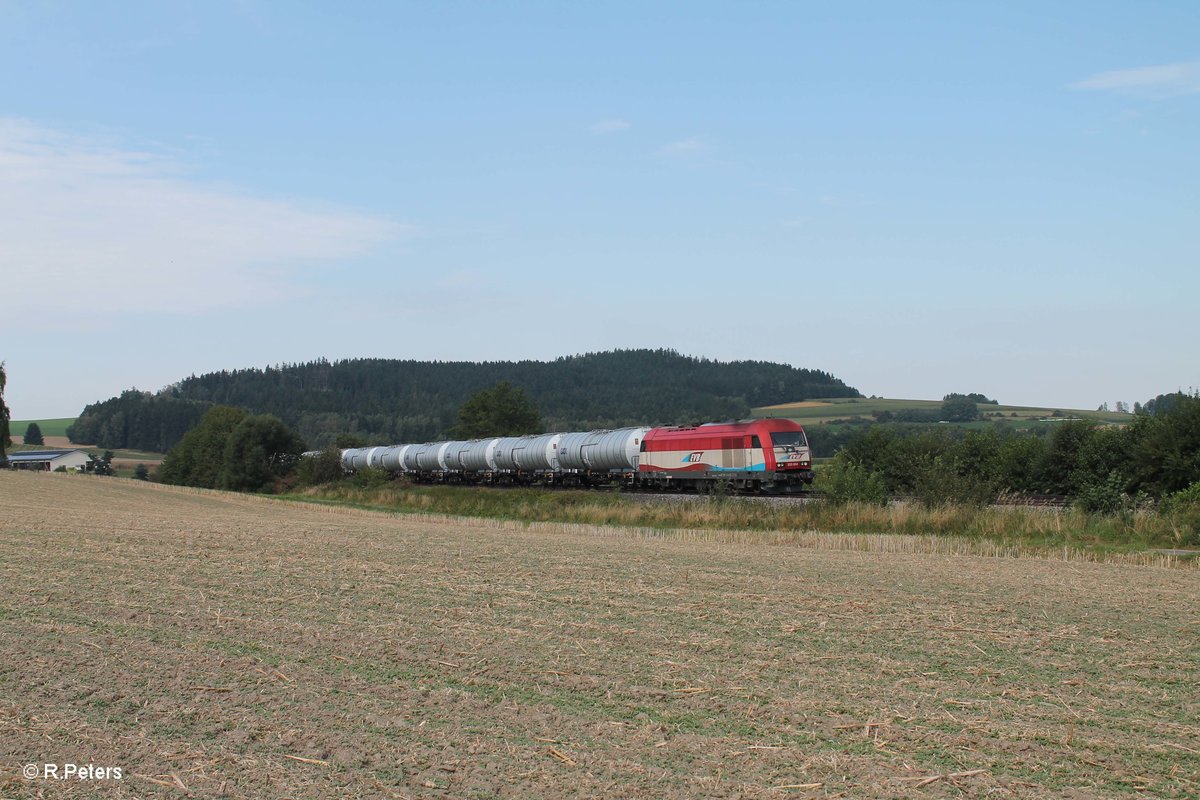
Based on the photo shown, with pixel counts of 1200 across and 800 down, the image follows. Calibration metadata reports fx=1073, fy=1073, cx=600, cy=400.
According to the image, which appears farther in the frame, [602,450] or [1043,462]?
[602,450]

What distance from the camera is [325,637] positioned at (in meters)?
11.2

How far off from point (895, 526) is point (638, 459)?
2418 centimetres

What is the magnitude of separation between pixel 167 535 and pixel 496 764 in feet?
58.7

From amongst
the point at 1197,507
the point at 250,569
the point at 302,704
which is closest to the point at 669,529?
the point at 1197,507

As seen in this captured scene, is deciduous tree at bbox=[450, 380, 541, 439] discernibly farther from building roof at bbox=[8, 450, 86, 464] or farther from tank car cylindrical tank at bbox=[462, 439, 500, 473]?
building roof at bbox=[8, 450, 86, 464]

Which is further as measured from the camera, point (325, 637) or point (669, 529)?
point (669, 529)

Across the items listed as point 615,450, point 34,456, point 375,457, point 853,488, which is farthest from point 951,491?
point 34,456

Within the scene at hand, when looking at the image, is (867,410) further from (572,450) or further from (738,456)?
(738,456)

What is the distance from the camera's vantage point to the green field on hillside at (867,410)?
415ft

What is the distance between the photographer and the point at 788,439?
45.1 meters

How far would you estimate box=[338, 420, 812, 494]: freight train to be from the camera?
4503 cm

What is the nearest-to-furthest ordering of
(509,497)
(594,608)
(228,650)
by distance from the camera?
(228,650) < (594,608) < (509,497)

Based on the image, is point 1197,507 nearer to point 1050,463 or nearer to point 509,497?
point 1050,463

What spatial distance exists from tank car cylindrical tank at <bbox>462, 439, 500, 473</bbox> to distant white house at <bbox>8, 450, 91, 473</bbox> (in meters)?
79.4
